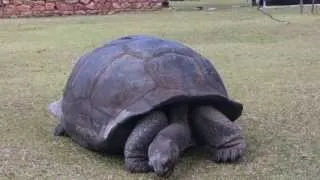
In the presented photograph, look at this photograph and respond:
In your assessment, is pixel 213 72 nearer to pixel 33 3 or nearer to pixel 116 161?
pixel 116 161

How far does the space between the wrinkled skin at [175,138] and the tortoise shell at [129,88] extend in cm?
5

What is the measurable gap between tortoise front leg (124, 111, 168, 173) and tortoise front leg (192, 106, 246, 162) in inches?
6.1

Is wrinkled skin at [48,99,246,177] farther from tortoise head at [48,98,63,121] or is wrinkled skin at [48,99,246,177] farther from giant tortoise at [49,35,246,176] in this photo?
tortoise head at [48,98,63,121]

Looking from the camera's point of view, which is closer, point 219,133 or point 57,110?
point 219,133

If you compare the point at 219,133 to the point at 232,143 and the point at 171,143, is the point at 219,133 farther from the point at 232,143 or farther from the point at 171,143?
the point at 171,143

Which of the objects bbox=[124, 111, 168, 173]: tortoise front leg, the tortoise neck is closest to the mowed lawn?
bbox=[124, 111, 168, 173]: tortoise front leg

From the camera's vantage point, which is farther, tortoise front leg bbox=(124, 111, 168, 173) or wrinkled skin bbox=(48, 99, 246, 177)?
Result: tortoise front leg bbox=(124, 111, 168, 173)

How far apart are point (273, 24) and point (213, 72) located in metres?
5.89

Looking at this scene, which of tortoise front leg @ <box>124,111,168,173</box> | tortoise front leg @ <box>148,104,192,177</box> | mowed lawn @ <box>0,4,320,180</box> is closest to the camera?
tortoise front leg @ <box>148,104,192,177</box>

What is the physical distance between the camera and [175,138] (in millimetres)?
2512

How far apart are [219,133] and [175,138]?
0.74 feet

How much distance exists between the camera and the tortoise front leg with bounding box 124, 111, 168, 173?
8.32ft

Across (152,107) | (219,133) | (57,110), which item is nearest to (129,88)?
(152,107)

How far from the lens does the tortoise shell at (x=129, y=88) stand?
258 centimetres
